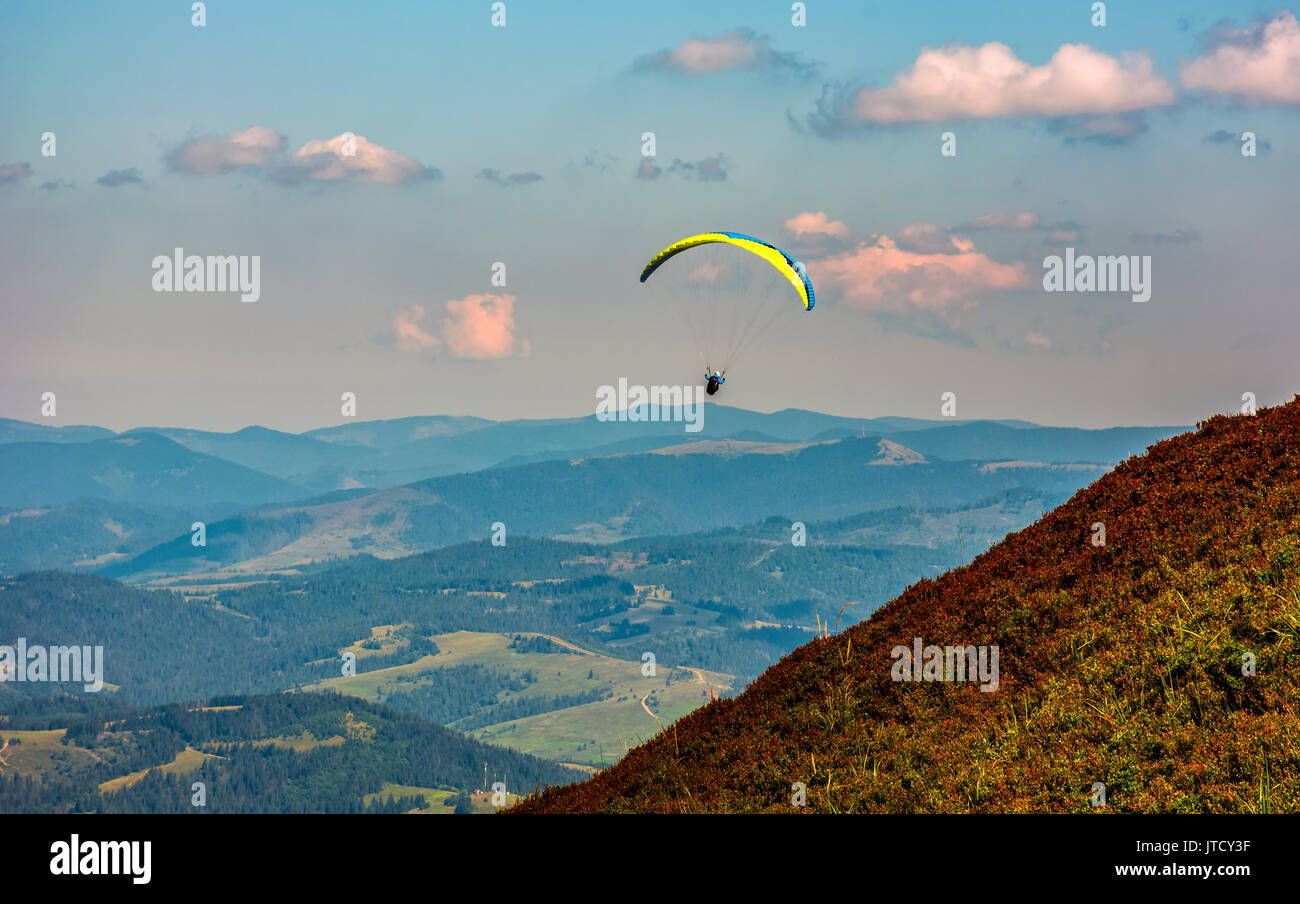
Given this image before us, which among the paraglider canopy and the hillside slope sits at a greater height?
the paraglider canopy

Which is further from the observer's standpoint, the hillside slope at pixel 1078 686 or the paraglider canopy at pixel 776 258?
the paraglider canopy at pixel 776 258

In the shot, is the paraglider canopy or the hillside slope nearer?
the hillside slope
